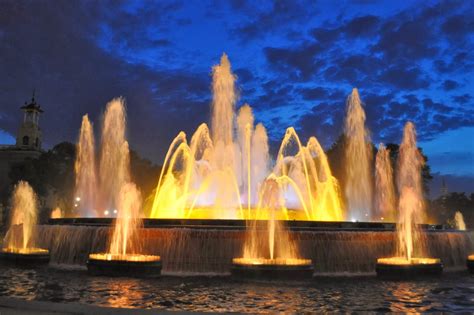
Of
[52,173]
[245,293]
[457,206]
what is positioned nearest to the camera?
[245,293]

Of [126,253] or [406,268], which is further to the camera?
[126,253]

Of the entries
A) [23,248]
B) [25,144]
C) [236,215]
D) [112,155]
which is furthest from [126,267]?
[25,144]

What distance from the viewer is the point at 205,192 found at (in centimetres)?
2777

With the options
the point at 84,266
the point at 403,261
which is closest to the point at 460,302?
the point at 403,261

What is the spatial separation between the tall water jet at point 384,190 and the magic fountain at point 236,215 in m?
0.16

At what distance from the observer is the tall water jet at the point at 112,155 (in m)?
36.1

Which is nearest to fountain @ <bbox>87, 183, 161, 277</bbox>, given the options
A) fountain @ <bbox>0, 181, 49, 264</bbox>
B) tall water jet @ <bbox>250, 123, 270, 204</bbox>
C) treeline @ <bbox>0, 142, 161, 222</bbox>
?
fountain @ <bbox>0, 181, 49, 264</bbox>

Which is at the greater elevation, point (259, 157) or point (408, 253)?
point (259, 157)

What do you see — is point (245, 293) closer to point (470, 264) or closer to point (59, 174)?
point (470, 264)

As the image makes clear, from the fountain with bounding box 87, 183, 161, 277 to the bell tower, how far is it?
70.6 m

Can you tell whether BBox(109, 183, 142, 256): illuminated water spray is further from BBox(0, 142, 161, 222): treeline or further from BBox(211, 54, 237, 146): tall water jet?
BBox(0, 142, 161, 222): treeline

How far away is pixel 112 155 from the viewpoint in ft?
144

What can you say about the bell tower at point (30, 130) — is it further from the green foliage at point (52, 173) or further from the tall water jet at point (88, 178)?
the tall water jet at point (88, 178)

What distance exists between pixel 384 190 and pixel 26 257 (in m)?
42.4
